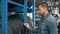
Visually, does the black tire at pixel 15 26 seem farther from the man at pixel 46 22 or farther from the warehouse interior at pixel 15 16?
the man at pixel 46 22

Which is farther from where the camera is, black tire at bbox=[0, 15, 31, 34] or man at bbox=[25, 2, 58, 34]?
black tire at bbox=[0, 15, 31, 34]

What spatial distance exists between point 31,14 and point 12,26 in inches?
54.8

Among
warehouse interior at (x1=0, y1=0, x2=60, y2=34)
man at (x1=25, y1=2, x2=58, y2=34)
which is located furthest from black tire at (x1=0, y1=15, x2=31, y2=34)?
man at (x1=25, y1=2, x2=58, y2=34)

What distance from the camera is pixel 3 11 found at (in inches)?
158

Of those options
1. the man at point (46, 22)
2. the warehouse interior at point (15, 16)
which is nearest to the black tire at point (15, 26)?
the warehouse interior at point (15, 16)

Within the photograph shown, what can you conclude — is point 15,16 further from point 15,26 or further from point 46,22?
point 46,22

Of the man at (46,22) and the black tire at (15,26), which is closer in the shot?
the man at (46,22)

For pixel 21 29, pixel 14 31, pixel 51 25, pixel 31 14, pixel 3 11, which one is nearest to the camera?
pixel 51 25

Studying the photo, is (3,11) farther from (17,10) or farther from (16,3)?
(17,10)

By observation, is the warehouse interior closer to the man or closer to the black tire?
the black tire

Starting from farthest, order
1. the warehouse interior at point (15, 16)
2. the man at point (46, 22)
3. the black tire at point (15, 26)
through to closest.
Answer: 1. the black tire at point (15, 26)
2. the warehouse interior at point (15, 16)
3. the man at point (46, 22)

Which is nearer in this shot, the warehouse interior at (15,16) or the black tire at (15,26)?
the warehouse interior at (15,16)

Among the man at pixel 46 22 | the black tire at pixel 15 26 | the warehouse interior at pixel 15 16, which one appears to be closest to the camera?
the man at pixel 46 22

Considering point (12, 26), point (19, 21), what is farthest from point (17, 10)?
point (12, 26)
